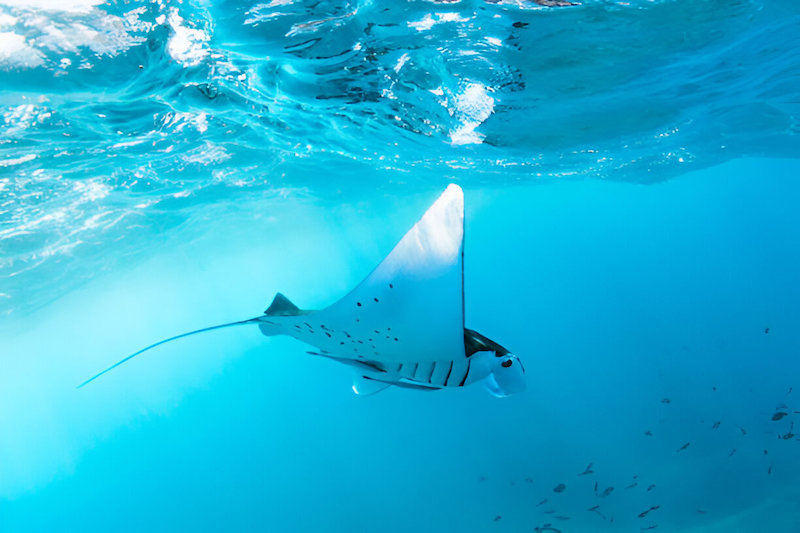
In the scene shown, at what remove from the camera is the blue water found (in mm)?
5680

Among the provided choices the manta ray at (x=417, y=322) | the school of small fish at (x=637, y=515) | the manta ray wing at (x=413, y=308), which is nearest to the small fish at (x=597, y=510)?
the school of small fish at (x=637, y=515)

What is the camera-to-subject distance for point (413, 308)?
2346mm

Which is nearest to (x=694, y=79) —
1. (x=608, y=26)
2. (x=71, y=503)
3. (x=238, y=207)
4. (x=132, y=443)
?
(x=608, y=26)

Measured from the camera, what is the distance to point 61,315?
82.6 feet

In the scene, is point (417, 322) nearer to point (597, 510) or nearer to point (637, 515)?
point (637, 515)

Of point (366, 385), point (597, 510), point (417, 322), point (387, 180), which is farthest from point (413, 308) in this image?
point (387, 180)

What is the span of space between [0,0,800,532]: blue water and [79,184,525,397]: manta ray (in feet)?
13.7

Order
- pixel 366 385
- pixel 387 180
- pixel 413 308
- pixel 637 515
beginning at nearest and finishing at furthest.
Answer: pixel 413 308 → pixel 366 385 → pixel 637 515 → pixel 387 180

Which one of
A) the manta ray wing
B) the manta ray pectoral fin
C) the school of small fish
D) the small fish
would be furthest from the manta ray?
the small fish

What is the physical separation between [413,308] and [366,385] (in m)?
1.63

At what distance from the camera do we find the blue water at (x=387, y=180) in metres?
5.68

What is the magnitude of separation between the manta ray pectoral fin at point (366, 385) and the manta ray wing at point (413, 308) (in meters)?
0.52

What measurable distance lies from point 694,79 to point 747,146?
439 inches

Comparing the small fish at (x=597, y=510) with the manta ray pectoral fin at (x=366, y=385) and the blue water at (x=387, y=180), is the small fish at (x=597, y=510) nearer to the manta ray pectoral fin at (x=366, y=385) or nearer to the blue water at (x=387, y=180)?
the blue water at (x=387, y=180)
